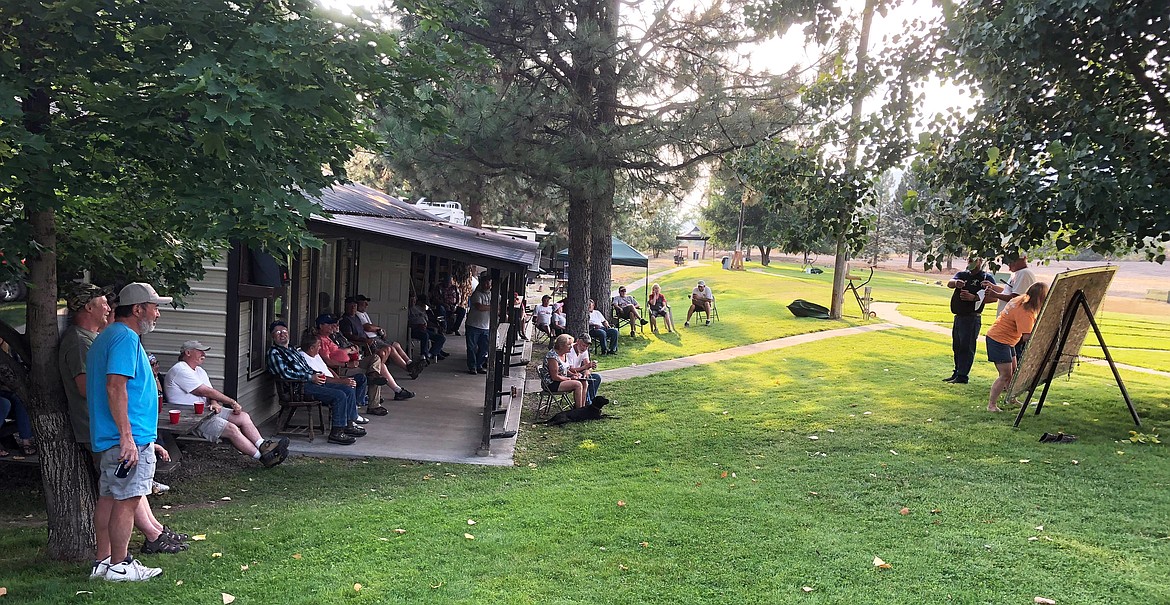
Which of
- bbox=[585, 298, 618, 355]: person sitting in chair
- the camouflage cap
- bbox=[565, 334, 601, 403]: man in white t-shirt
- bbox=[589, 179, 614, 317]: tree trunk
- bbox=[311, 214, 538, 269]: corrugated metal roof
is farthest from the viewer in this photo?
bbox=[585, 298, 618, 355]: person sitting in chair

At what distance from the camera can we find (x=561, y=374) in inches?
398

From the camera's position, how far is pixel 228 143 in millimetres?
4117

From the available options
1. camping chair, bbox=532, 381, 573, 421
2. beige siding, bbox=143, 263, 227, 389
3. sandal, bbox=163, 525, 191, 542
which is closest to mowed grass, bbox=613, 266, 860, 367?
camping chair, bbox=532, 381, 573, 421

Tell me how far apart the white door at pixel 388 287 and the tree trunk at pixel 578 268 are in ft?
11.4

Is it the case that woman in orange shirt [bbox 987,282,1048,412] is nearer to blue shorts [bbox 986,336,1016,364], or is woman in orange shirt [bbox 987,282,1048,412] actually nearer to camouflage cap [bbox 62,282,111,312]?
blue shorts [bbox 986,336,1016,364]

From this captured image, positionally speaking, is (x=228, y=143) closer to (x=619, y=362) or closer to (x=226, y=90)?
(x=226, y=90)

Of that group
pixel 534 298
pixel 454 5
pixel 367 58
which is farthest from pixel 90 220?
pixel 534 298

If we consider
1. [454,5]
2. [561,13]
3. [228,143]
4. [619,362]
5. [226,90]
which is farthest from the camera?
[619,362]

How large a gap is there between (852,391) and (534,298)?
25.3 m

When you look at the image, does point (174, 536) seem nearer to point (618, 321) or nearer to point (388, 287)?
point (388, 287)

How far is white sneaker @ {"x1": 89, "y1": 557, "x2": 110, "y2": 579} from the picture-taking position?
176 inches

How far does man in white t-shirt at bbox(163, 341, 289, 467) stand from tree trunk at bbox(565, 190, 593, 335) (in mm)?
9596

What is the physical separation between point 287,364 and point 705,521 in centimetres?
460

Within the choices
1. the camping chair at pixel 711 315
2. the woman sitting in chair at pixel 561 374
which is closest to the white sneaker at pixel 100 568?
the woman sitting in chair at pixel 561 374
